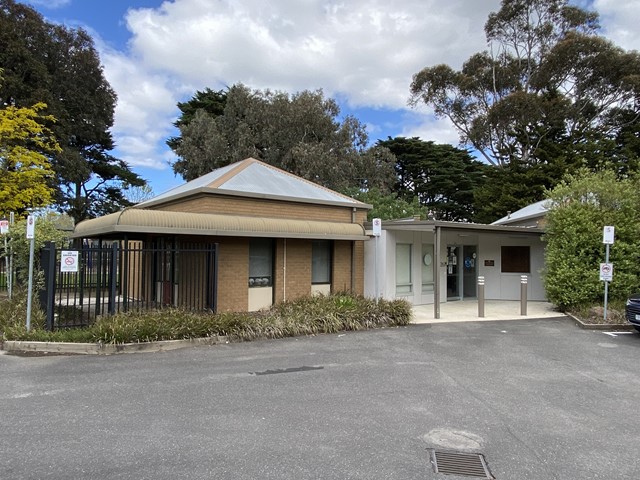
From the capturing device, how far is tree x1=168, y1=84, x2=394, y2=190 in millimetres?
27609

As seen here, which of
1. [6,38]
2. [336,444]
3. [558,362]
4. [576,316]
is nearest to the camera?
[336,444]

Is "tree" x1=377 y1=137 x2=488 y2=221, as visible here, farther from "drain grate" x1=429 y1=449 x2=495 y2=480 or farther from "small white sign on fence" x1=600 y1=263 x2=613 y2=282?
"drain grate" x1=429 y1=449 x2=495 y2=480

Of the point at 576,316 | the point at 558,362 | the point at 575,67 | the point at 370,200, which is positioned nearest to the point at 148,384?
the point at 558,362

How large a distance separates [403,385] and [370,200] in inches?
866

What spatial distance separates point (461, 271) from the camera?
17969 millimetres

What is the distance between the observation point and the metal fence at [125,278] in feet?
31.1

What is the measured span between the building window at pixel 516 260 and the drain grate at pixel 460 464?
1511cm

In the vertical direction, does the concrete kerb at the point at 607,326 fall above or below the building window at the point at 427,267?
below

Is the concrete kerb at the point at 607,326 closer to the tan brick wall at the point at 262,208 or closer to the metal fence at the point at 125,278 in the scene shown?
the tan brick wall at the point at 262,208

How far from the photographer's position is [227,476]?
3.74 metres

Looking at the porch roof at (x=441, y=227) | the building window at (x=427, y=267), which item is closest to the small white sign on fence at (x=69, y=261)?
the porch roof at (x=441, y=227)

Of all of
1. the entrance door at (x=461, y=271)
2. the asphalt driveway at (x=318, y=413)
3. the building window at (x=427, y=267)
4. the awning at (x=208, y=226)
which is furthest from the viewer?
the entrance door at (x=461, y=271)

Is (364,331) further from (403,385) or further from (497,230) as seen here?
(497,230)

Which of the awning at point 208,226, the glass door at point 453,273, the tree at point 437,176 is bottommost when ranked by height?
the glass door at point 453,273
